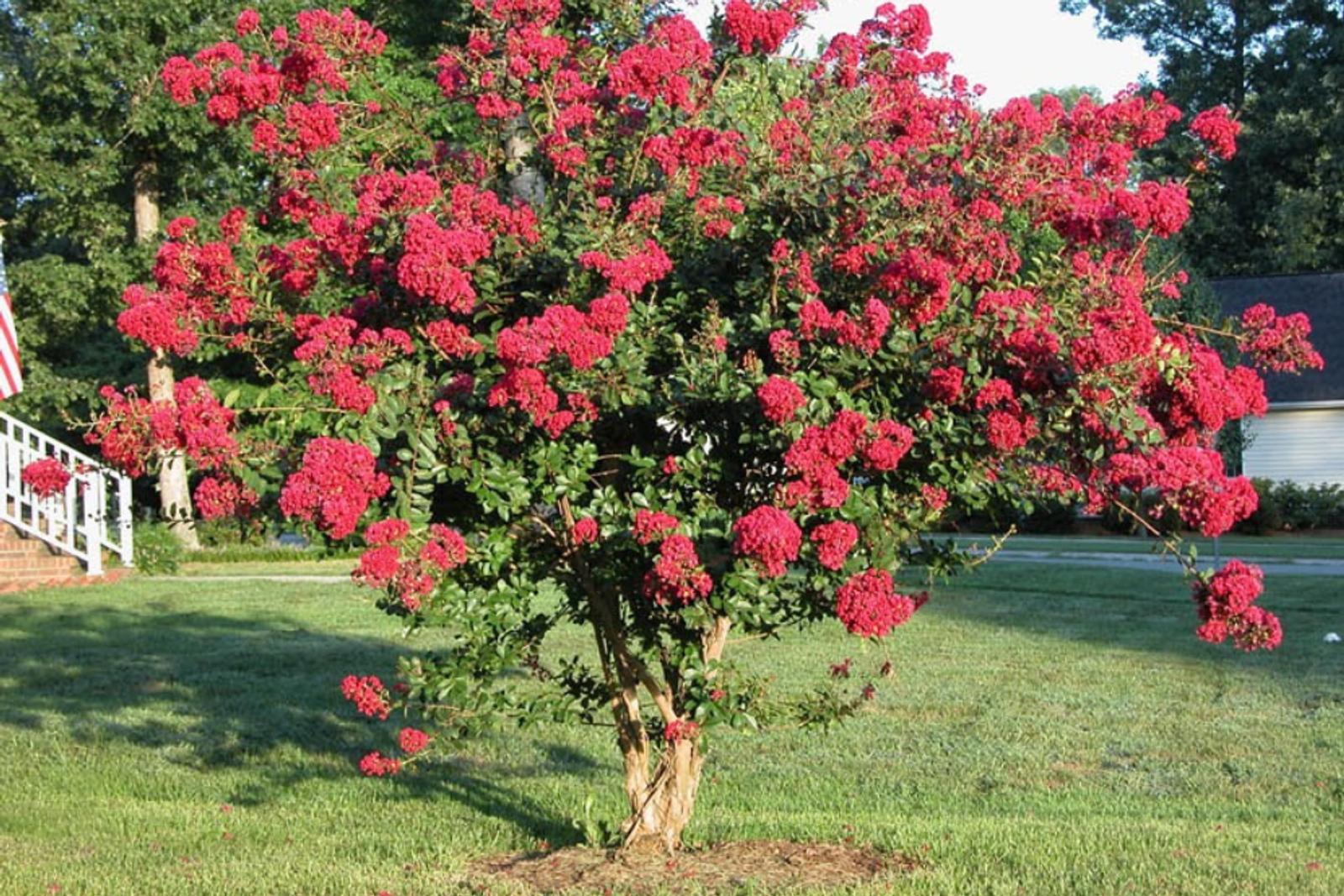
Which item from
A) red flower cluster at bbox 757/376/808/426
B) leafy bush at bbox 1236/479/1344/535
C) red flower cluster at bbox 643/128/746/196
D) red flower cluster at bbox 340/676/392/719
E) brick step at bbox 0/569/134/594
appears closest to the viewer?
red flower cluster at bbox 757/376/808/426

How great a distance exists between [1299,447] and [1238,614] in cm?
2819

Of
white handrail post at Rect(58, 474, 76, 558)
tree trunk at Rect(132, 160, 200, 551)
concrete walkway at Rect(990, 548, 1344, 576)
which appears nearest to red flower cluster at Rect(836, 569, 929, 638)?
concrete walkway at Rect(990, 548, 1344, 576)

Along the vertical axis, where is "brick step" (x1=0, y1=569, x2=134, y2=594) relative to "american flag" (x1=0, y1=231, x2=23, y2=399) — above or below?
below

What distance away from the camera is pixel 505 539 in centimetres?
497

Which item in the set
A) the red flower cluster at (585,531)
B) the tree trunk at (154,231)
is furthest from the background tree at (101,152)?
the red flower cluster at (585,531)

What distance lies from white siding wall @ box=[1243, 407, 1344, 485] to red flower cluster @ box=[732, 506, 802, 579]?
28.0 meters

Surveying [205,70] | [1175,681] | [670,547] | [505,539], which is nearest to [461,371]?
[505,539]

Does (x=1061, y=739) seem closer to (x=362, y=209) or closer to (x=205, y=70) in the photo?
(x=362, y=209)

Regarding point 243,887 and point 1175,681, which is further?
point 1175,681

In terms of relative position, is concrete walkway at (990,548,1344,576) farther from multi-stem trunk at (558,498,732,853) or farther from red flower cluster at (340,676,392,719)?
red flower cluster at (340,676,392,719)

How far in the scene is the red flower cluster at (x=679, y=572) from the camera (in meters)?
4.23

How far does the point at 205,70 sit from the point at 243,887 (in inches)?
115

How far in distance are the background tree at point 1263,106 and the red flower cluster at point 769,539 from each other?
32.5 metres

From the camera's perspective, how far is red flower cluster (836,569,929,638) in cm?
427
